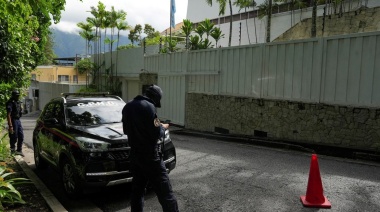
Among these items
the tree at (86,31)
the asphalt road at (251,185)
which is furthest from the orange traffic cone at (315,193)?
the tree at (86,31)

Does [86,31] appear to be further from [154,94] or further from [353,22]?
[154,94]

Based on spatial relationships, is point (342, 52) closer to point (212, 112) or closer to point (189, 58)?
point (212, 112)

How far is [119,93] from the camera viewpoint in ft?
74.2

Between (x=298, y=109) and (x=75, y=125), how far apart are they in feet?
22.1

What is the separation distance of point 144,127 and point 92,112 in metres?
2.87

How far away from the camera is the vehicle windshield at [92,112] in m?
5.98

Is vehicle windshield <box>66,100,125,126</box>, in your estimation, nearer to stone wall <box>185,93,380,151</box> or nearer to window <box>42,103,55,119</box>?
window <box>42,103,55,119</box>

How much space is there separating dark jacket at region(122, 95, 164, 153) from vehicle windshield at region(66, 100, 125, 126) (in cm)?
235

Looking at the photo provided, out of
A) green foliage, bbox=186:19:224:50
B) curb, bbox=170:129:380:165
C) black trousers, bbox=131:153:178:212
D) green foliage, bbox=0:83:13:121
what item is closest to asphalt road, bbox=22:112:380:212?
curb, bbox=170:129:380:165

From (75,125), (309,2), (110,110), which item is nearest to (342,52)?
(110,110)

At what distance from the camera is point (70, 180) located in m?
5.30

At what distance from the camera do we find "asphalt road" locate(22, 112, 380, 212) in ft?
15.6

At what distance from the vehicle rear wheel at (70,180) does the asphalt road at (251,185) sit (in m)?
0.16

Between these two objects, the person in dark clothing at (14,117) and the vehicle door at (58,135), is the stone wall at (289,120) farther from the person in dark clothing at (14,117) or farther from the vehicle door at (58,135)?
the person in dark clothing at (14,117)
